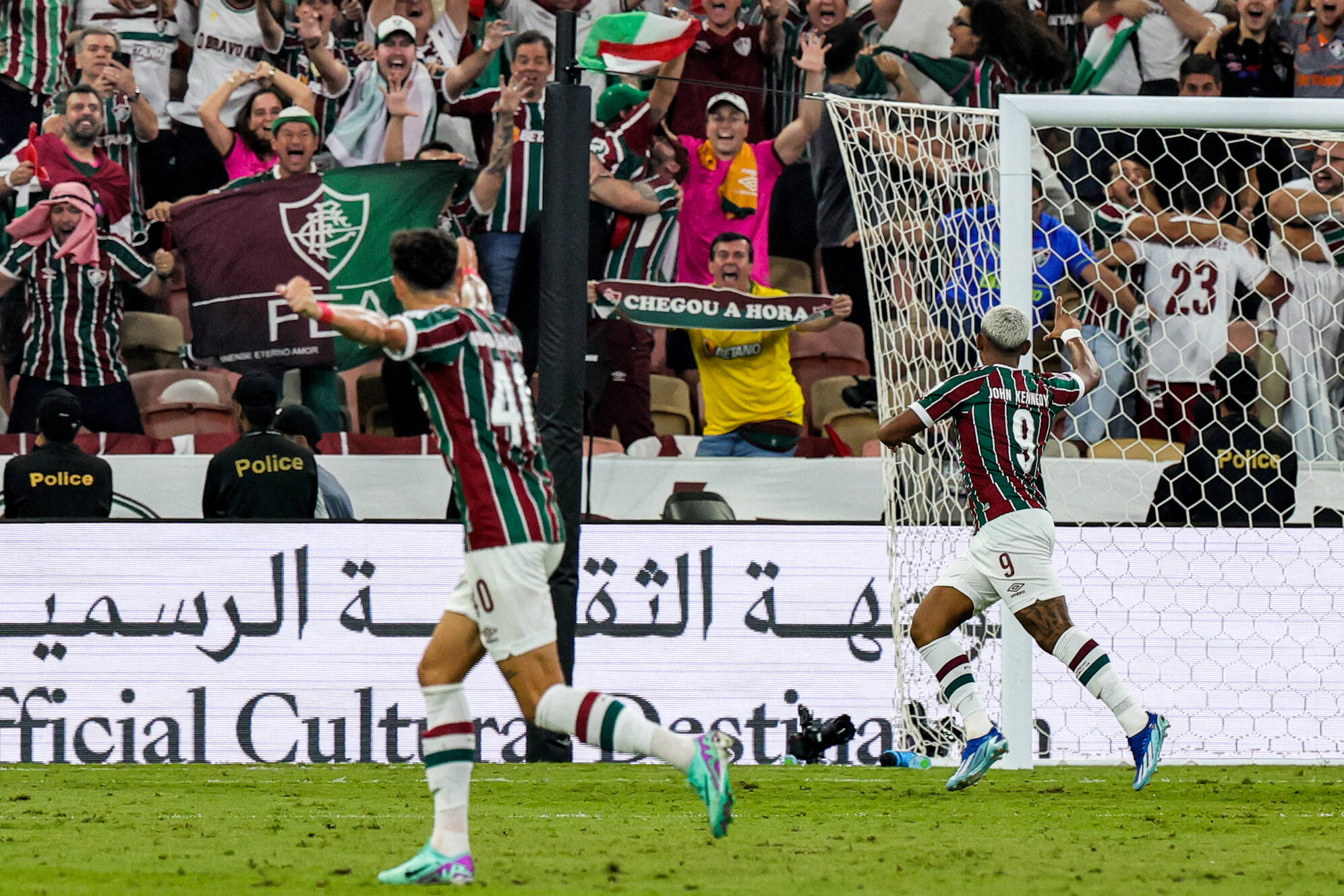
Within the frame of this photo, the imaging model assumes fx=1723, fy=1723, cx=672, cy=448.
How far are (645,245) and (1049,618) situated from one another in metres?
5.41

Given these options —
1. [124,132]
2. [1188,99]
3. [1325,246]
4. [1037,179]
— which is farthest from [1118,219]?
[124,132]

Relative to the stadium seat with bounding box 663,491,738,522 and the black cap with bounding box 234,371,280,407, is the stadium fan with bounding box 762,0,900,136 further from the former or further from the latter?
the black cap with bounding box 234,371,280,407

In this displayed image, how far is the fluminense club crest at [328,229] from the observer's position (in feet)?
36.8

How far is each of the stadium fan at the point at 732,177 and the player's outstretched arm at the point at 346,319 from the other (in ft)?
24.0

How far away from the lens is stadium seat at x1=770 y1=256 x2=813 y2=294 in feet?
40.1

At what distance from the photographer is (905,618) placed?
9.06m

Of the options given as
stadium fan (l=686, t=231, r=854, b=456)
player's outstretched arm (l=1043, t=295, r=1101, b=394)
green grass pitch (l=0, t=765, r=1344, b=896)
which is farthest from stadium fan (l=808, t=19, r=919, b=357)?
green grass pitch (l=0, t=765, r=1344, b=896)

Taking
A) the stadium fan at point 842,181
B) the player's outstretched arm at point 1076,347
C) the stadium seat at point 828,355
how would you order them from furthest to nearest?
the stadium fan at point 842,181, the stadium seat at point 828,355, the player's outstretched arm at point 1076,347

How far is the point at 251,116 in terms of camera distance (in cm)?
1201

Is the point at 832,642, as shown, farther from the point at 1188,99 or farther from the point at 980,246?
the point at 1188,99

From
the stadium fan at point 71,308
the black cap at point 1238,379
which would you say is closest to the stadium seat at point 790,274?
the black cap at point 1238,379

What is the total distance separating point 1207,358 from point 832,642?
3.29 m

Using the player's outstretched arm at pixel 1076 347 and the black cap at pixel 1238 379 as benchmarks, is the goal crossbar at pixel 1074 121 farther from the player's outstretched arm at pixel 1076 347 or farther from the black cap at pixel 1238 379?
the black cap at pixel 1238 379

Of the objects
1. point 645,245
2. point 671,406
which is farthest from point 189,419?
point 645,245
